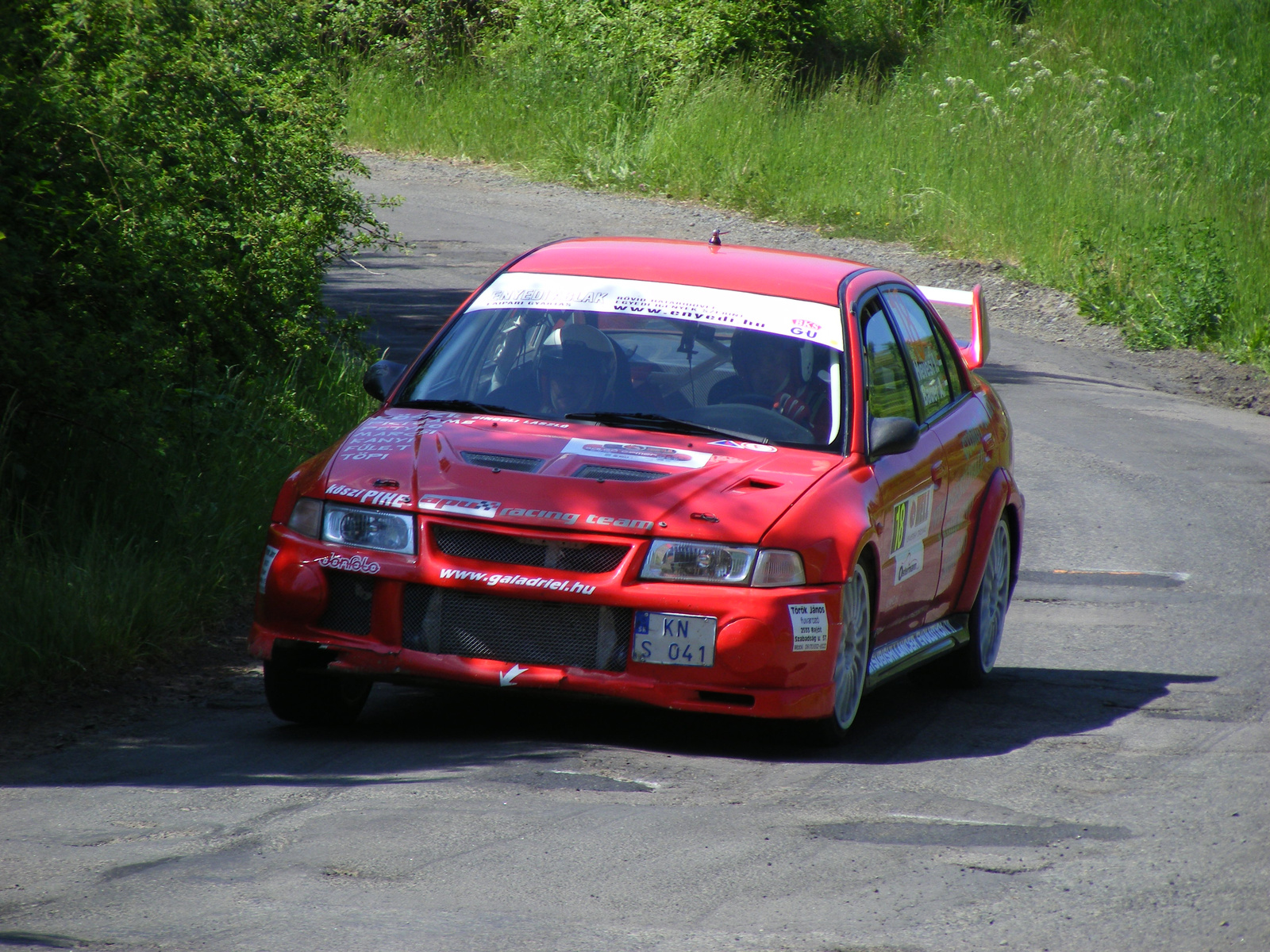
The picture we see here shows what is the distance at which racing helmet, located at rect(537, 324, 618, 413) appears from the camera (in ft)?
22.1

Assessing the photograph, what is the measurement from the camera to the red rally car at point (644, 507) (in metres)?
5.74

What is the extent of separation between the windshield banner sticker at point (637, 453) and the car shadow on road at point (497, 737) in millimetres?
841

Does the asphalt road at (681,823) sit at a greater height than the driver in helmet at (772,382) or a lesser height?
lesser

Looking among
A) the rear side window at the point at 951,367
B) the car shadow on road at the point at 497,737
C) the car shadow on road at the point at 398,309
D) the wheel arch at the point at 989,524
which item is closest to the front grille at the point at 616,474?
the car shadow on road at the point at 497,737

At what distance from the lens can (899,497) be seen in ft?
21.7

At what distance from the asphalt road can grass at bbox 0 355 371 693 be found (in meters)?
0.59

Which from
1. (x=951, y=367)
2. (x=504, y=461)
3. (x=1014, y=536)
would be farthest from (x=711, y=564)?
(x=1014, y=536)

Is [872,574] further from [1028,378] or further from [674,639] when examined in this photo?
[1028,378]

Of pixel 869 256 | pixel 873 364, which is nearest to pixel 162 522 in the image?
pixel 873 364

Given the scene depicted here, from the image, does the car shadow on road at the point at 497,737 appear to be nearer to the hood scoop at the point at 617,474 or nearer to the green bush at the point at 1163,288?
the hood scoop at the point at 617,474

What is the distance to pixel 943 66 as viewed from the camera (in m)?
32.6

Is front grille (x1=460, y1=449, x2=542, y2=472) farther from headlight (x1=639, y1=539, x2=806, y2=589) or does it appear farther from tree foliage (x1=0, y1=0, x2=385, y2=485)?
tree foliage (x1=0, y1=0, x2=385, y2=485)

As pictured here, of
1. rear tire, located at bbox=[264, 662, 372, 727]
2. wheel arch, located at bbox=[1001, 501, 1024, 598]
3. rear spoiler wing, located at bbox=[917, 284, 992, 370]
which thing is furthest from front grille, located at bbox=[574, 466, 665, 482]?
rear spoiler wing, located at bbox=[917, 284, 992, 370]

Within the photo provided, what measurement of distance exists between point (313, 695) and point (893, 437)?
2.26m
